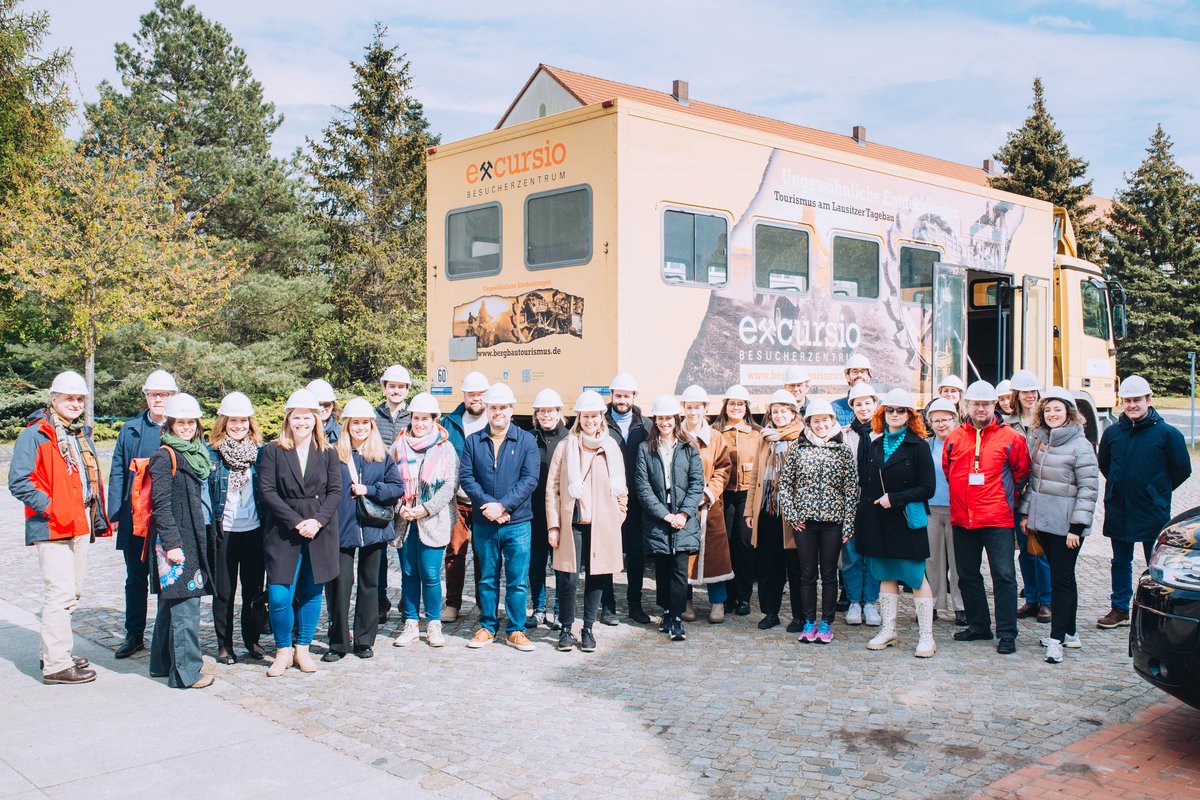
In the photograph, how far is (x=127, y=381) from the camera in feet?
84.7

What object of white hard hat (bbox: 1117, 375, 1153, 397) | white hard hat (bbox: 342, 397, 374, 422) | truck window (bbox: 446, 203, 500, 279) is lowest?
white hard hat (bbox: 342, 397, 374, 422)

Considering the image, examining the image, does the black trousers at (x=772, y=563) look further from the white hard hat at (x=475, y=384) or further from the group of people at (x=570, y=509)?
the white hard hat at (x=475, y=384)

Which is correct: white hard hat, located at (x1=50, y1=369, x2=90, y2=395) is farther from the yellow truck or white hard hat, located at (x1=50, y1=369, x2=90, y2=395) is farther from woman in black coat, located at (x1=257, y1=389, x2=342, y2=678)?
the yellow truck

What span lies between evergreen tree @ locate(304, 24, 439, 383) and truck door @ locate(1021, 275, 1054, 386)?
64.1 feet

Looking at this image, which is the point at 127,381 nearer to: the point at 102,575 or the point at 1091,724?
the point at 102,575

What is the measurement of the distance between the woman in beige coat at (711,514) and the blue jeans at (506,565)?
1352 mm

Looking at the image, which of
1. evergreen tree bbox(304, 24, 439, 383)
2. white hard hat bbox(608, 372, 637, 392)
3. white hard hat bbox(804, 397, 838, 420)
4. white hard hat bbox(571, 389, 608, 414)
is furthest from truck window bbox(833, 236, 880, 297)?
evergreen tree bbox(304, 24, 439, 383)

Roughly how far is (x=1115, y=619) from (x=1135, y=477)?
1067 millimetres

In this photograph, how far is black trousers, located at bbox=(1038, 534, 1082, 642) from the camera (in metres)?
6.40

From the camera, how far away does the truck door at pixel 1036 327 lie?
13.2 meters

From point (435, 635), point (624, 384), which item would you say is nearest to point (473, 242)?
point (624, 384)

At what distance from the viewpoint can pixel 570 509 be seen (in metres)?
6.92

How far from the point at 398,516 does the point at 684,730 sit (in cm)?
269

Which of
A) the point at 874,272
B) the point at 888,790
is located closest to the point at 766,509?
the point at 888,790
